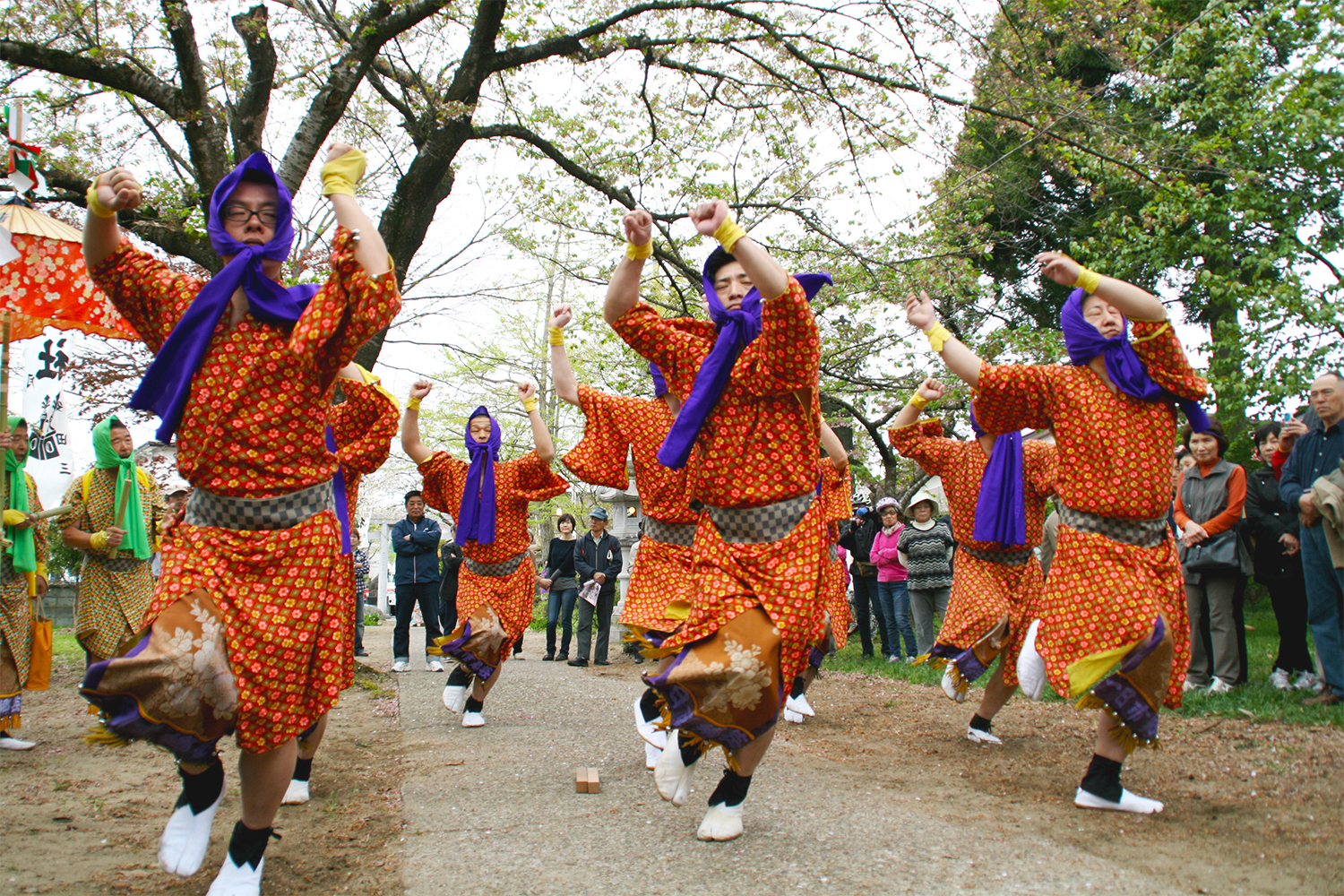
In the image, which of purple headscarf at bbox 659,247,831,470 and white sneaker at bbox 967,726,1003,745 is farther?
white sneaker at bbox 967,726,1003,745

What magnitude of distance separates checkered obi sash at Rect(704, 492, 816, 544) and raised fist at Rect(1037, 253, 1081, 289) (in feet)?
4.14

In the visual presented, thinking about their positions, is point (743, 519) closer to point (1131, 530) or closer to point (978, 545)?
point (1131, 530)

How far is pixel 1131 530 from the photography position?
3693 mm

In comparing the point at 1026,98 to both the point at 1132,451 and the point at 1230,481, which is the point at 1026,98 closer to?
the point at 1230,481

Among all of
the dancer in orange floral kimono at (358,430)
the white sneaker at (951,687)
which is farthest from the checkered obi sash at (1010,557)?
the dancer in orange floral kimono at (358,430)

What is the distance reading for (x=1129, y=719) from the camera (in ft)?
11.5

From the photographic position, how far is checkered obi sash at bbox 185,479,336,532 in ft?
9.05

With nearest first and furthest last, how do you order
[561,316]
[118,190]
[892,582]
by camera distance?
[118,190], [561,316], [892,582]

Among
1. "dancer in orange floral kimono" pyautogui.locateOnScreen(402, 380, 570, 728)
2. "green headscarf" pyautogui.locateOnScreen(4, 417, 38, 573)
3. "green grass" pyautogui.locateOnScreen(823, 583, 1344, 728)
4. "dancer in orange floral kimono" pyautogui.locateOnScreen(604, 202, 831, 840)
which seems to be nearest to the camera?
"dancer in orange floral kimono" pyautogui.locateOnScreen(604, 202, 831, 840)

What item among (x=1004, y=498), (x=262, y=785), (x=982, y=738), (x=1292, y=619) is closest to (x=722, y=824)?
(x=262, y=785)

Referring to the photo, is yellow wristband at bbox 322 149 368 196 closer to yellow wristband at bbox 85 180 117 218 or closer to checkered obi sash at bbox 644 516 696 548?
yellow wristband at bbox 85 180 117 218

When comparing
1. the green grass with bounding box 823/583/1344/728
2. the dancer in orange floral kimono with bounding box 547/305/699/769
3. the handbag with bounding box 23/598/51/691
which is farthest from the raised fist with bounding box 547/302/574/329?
the green grass with bounding box 823/583/1344/728

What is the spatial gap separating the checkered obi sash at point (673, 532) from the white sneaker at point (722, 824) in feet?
5.86

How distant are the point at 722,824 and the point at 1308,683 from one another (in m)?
4.95
